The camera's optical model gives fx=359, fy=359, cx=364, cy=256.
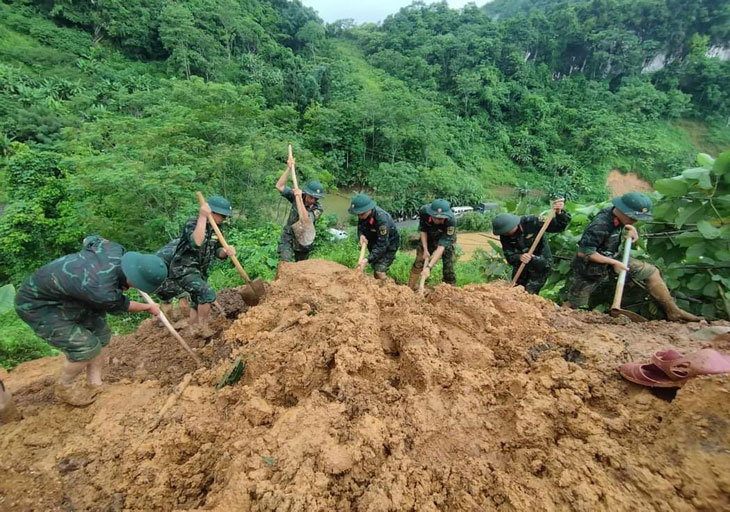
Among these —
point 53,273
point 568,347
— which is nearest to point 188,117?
point 53,273

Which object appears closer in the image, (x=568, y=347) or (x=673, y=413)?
(x=673, y=413)

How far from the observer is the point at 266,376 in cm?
254

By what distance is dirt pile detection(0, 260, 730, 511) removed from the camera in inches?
60.9

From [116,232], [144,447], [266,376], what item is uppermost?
[266,376]

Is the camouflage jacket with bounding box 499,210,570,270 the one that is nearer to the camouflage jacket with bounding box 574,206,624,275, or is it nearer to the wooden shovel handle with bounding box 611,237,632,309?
the camouflage jacket with bounding box 574,206,624,275

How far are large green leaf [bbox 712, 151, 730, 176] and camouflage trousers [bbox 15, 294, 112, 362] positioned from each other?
5.36 metres

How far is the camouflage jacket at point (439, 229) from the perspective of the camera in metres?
5.12

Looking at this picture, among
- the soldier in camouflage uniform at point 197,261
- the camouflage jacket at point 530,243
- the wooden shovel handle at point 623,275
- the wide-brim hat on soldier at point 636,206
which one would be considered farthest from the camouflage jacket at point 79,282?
the wide-brim hat on soldier at point 636,206

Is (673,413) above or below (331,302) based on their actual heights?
above

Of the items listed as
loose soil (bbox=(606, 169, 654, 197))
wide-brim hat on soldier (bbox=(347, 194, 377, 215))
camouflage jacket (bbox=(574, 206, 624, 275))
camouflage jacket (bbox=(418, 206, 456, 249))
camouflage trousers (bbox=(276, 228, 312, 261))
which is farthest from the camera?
loose soil (bbox=(606, 169, 654, 197))

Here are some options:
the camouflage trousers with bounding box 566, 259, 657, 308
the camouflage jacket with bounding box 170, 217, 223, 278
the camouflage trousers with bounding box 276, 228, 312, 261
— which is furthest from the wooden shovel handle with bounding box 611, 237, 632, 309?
the camouflage jacket with bounding box 170, 217, 223, 278

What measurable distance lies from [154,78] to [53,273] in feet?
90.3

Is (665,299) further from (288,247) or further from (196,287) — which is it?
(196,287)

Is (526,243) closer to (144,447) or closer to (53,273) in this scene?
(144,447)
